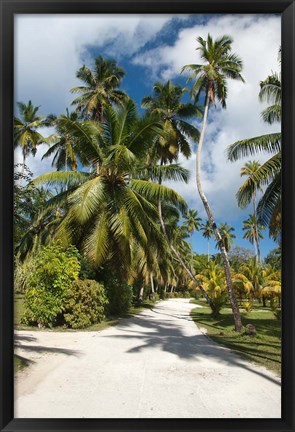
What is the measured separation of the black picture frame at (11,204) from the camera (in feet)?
9.05

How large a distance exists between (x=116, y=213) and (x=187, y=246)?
42006 millimetres

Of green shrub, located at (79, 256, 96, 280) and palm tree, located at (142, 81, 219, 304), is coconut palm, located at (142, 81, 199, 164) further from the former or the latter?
green shrub, located at (79, 256, 96, 280)

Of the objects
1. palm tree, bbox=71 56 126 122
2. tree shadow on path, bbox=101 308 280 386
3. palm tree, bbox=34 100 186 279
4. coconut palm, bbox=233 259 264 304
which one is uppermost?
palm tree, bbox=71 56 126 122

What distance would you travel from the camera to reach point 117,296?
16641mm

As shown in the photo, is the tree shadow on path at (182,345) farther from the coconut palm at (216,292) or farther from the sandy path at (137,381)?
the coconut palm at (216,292)

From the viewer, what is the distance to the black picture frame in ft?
9.05

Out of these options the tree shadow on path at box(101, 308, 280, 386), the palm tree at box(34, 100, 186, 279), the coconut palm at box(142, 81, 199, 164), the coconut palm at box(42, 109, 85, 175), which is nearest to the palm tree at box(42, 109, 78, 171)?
the coconut palm at box(42, 109, 85, 175)

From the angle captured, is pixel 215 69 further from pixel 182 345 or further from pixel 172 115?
pixel 182 345

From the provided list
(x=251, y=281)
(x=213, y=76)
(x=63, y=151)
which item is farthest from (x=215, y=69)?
(x=251, y=281)

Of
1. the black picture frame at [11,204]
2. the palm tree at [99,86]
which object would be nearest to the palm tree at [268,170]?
the black picture frame at [11,204]

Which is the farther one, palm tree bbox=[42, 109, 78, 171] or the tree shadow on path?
palm tree bbox=[42, 109, 78, 171]

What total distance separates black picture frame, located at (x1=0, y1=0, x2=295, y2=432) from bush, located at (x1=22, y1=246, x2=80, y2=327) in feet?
27.8

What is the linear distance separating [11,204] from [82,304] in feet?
31.5

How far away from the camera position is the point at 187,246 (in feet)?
176
